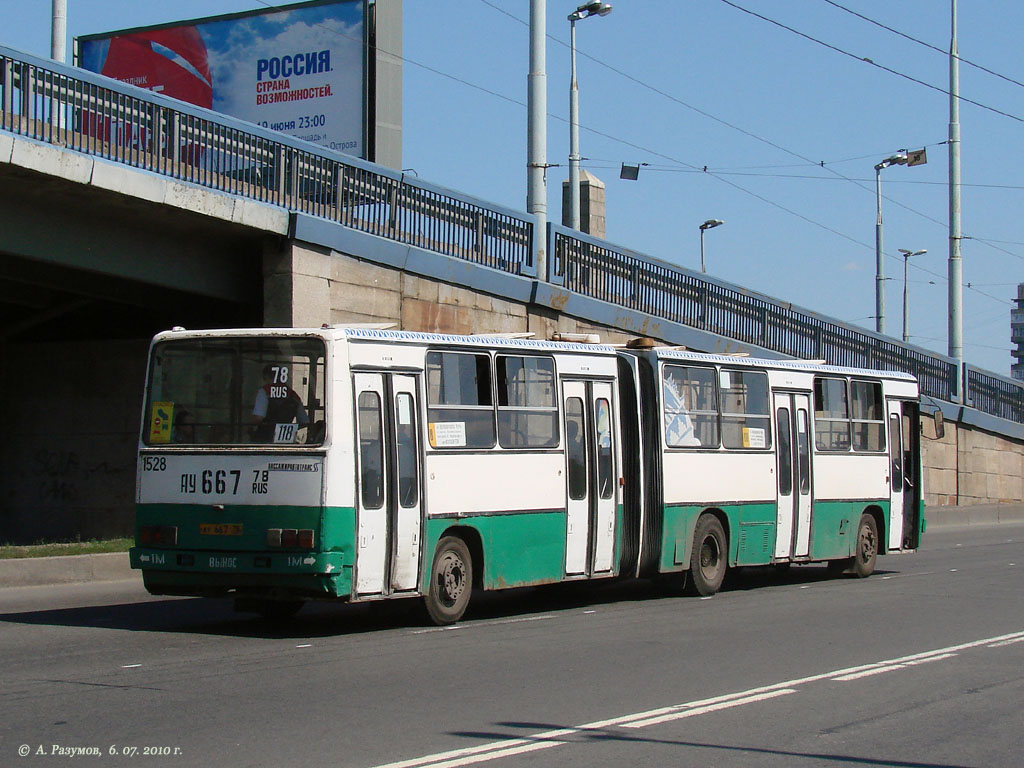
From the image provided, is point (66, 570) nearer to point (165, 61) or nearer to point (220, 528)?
point (220, 528)

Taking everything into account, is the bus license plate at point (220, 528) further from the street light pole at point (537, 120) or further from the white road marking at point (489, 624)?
the street light pole at point (537, 120)

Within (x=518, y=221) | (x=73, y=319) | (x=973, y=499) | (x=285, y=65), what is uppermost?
(x=285, y=65)

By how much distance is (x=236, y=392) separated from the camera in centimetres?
1223

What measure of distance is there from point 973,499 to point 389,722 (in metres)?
35.5

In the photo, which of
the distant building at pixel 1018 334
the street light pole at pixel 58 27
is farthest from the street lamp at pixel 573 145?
the distant building at pixel 1018 334

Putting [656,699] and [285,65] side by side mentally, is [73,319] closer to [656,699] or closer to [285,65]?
[285,65]

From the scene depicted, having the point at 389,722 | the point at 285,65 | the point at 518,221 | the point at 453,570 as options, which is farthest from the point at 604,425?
the point at 285,65

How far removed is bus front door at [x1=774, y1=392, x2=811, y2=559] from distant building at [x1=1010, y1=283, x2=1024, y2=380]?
430 ft

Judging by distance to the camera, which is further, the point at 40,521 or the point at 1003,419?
the point at 1003,419

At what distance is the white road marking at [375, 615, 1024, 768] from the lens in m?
6.93

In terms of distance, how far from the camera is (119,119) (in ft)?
56.6

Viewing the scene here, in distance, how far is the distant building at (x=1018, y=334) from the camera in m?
147

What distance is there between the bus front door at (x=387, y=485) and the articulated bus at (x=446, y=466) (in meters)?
0.02

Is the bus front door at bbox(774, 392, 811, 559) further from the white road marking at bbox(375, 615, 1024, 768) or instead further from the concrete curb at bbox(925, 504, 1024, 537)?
the concrete curb at bbox(925, 504, 1024, 537)
